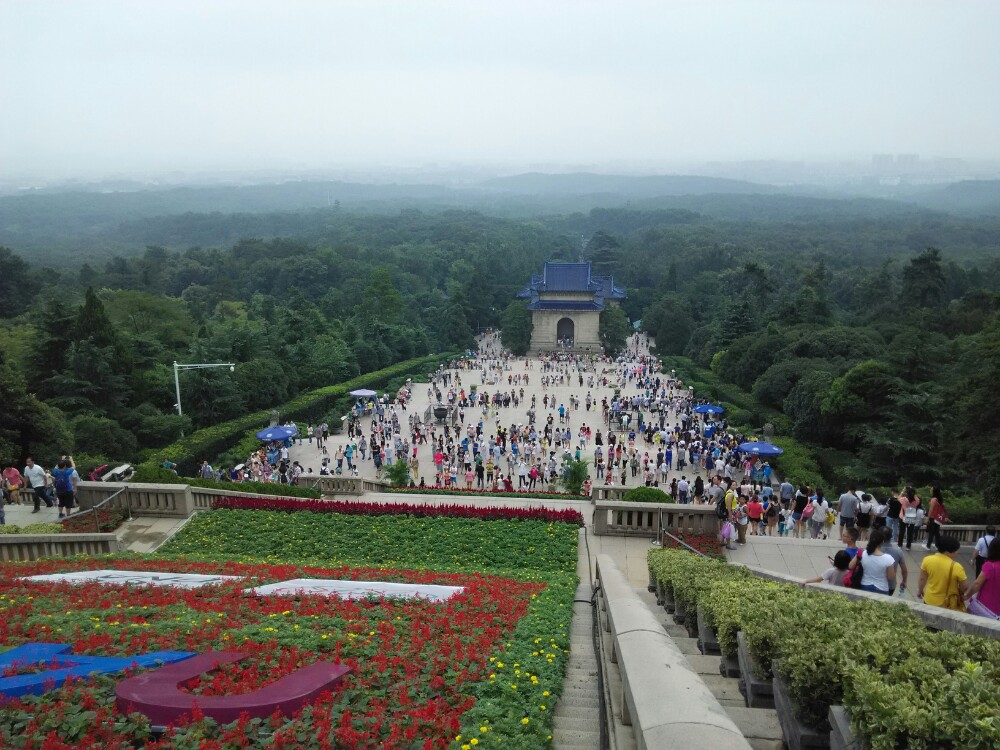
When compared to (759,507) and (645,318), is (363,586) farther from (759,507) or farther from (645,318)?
(645,318)

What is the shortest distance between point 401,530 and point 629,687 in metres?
10.3

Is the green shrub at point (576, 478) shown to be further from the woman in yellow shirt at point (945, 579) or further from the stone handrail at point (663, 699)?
the stone handrail at point (663, 699)

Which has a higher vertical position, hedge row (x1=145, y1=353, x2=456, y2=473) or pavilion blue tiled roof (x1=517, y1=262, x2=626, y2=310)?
pavilion blue tiled roof (x1=517, y1=262, x2=626, y2=310)

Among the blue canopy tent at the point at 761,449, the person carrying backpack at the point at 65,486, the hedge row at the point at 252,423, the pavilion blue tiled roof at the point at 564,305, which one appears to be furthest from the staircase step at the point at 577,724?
the pavilion blue tiled roof at the point at 564,305

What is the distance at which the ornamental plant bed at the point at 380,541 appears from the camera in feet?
41.1

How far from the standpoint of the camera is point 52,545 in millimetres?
12062

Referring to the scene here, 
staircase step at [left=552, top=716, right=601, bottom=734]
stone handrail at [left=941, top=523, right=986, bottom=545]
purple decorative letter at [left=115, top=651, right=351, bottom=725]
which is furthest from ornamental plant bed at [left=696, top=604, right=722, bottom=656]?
stone handrail at [left=941, top=523, right=986, bottom=545]

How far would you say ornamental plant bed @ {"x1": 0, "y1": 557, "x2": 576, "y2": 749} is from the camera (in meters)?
4.60

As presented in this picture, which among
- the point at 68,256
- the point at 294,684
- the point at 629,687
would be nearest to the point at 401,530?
the point at 294,684

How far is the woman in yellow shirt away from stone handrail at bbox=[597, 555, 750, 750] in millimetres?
3095

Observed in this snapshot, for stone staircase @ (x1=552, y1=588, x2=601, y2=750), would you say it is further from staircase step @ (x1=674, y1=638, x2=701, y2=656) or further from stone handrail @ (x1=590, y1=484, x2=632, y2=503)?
stone handrail @ (x1=590, y1=484, x2=632, y2=503)

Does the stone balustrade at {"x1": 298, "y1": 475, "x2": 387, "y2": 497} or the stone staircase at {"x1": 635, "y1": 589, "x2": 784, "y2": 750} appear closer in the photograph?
the stone staircase at {"x1": 635, "y1": 589, "x2": 784, "y2": 750}

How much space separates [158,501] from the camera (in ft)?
48.3

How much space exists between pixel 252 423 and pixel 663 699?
31.2 m
